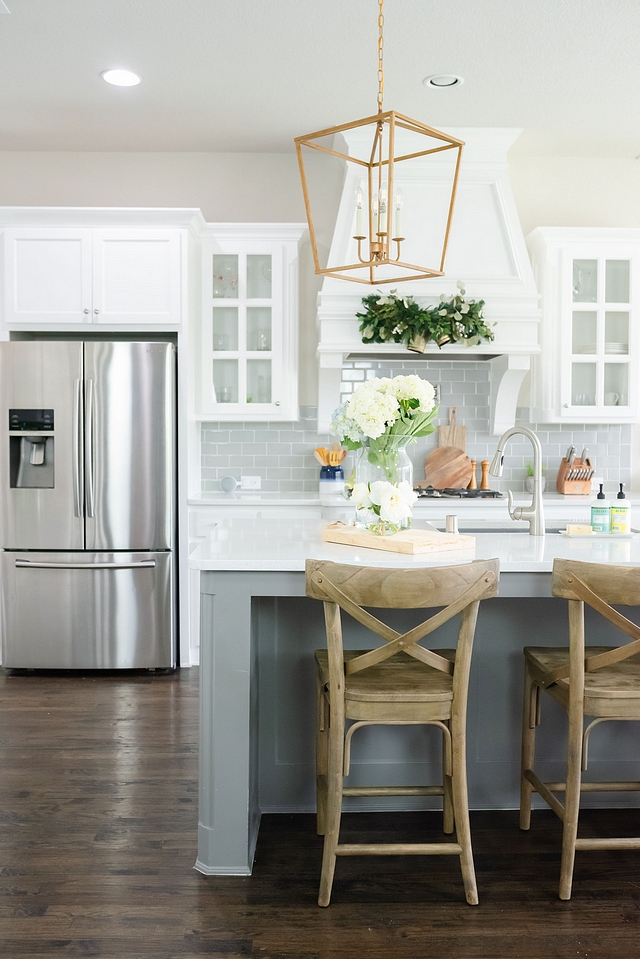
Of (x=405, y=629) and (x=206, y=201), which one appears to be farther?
(x=206, y=201)

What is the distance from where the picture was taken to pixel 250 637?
7.50 feet

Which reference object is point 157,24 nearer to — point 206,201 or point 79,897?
point 206,201

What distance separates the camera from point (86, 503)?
4227mm

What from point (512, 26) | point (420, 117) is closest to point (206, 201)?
point (420, 117)

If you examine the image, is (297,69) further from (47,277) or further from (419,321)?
(47,277)

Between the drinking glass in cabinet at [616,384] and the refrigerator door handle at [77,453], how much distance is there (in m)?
3.00

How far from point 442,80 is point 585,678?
2954 mm

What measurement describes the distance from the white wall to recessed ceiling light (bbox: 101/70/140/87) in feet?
3.30

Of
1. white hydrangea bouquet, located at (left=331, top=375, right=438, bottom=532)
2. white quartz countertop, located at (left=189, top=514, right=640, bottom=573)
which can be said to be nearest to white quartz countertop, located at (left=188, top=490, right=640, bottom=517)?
white quartz countertop, located at (left=189, top=514, right=640, bottom=573)

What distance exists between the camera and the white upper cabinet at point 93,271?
4309 mm

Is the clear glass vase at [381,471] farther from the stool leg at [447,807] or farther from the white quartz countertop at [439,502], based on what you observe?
the white quartz countertop at [439,502]

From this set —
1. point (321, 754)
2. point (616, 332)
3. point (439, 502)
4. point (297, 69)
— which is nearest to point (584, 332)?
point (616, 332)

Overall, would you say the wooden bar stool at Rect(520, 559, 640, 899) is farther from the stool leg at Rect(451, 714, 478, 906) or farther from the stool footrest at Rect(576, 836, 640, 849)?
the stool leg at Rect(451, 714, 478, 906)

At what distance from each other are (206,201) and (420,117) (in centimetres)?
140
